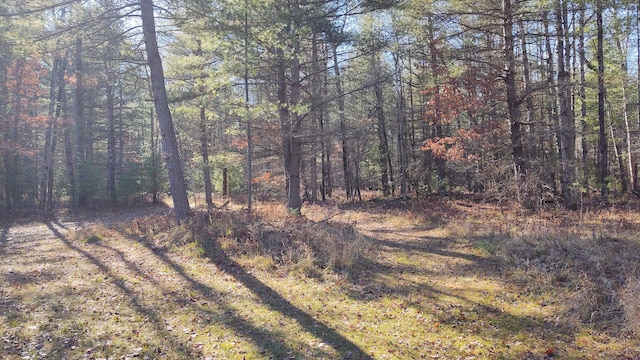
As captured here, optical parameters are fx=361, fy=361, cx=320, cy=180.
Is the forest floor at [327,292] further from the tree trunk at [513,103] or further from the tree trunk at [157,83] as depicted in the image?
the tree trunk at [157,83]

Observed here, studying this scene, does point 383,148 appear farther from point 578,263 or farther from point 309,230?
point 578,263

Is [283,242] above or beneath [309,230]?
beneath

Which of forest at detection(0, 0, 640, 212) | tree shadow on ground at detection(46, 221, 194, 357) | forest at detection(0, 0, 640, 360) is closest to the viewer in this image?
tree shadow on ground at detection(46, 221, 194, 357)

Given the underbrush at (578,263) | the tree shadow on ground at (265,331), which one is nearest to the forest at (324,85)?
the underbrush at (578,263)

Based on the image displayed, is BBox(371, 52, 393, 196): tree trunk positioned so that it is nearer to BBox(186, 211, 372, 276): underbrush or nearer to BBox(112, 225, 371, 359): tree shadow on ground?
BBox(186, 211, 372, 276): underbrush

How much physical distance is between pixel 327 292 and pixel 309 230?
2758mm

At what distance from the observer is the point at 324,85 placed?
16078 mm

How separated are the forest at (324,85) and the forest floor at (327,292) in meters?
3.13

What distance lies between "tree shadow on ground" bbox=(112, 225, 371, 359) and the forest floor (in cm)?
3

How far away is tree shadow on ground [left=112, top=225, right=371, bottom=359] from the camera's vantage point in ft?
15.2

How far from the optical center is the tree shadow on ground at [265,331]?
4625 millimetres

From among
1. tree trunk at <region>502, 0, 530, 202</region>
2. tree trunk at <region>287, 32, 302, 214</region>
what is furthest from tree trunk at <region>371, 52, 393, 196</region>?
tree trunk at <region>502, 0, 530, 202</region>

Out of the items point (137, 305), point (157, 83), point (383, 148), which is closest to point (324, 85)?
point (157, 83)

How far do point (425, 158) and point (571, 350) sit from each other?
1623cm
